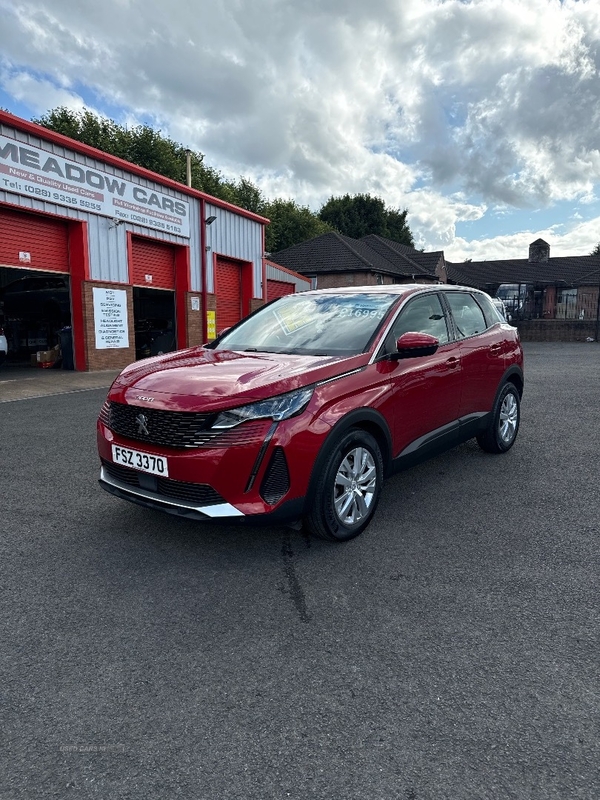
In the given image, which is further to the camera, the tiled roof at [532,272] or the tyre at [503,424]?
the tiled roof at [532,272]

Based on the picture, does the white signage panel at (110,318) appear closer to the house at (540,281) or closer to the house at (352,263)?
the house at (352,263)

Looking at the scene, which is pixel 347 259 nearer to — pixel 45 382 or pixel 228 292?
pixel 228 292

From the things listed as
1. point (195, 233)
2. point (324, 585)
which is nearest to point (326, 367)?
point (324, 585)

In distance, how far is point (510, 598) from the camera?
9.34ft

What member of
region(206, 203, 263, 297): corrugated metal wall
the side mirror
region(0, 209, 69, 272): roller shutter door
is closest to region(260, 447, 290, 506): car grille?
the side mirror

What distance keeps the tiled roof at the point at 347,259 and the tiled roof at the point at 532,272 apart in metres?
6.69

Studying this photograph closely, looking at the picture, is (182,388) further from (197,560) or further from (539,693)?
(539,693)


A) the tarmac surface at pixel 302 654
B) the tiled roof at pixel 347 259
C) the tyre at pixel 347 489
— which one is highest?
the tiled roof at pixel 347 259

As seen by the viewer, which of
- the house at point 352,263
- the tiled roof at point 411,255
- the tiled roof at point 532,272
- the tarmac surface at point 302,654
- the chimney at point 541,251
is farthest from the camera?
the chimney at point 541,251

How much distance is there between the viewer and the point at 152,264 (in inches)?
653

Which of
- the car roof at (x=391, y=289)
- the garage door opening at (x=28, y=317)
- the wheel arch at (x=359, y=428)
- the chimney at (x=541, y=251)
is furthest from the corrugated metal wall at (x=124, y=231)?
the chimney at (x=541, y=251)

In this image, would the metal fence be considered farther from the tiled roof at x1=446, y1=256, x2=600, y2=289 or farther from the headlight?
the headlight

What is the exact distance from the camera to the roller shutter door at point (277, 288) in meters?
23.9

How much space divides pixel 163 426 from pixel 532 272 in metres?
56.0
